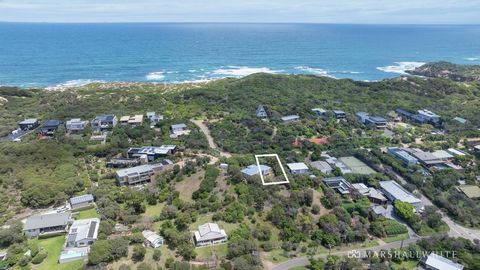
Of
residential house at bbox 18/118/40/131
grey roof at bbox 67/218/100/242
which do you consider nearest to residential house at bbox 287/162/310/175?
grey roof at bbox 67/218/100/242

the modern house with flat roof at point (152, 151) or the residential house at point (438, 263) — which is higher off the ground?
the modern house with flat roof at point (152, 151)

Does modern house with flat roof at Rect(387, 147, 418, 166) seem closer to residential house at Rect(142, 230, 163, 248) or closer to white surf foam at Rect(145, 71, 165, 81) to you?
residential house at Rect(142, 230, 163, 248)

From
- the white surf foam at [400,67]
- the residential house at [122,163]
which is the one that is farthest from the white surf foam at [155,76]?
the white surf foam at [400,67]

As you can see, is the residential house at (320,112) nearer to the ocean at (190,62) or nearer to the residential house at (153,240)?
the residential house at (153,240)

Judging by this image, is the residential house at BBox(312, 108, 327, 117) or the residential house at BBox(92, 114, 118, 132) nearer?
the residential house at BBox(92, 114, 118, 132)

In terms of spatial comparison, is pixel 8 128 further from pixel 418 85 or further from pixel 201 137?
pixel 418 85

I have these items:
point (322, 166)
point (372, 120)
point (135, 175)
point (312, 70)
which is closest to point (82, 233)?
point (135, 175)
